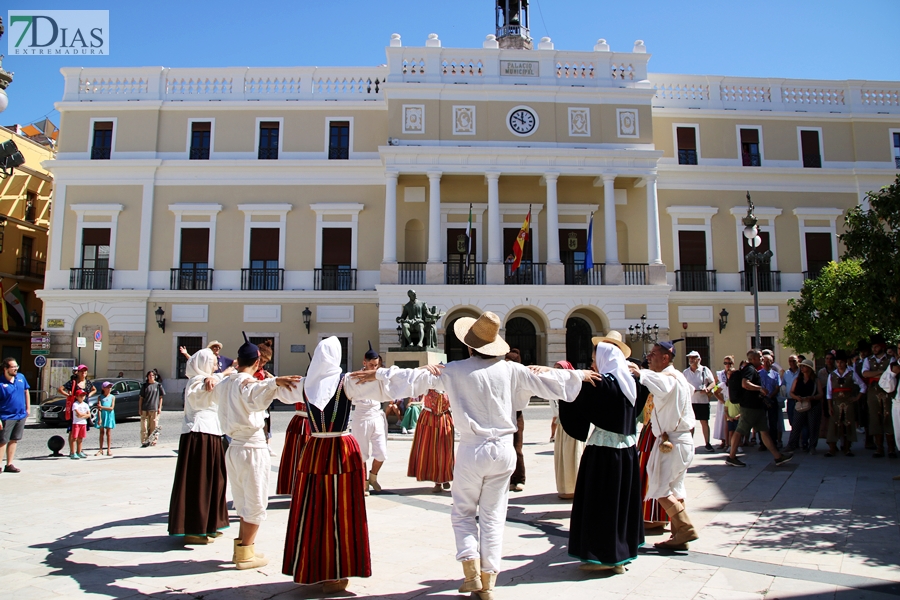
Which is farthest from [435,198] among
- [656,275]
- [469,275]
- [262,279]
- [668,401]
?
[668,401]

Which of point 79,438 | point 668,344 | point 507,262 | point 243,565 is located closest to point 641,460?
point 668,344

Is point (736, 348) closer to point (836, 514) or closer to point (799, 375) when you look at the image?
point (799, 375)

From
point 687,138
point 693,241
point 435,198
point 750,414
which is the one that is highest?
point 687,138

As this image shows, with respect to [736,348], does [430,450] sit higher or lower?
lower

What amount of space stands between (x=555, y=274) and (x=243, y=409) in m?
20.5

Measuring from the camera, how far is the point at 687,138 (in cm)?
2745

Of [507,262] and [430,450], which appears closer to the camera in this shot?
[430,450]

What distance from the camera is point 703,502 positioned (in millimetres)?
7340

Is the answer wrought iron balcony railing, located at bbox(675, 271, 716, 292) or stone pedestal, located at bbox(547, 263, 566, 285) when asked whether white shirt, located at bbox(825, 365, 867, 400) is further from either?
wrought iron balcony railing, located at bbox(675, 271, 716, 292)

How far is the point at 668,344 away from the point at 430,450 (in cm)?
354

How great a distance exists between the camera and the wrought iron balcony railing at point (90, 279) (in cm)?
2552

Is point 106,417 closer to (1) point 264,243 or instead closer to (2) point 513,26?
(1) point 264,243

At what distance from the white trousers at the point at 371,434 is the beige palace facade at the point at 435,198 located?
1613 cm

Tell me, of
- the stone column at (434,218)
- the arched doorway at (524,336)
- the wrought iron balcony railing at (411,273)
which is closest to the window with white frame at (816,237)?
the arched doorway at (524,336)
